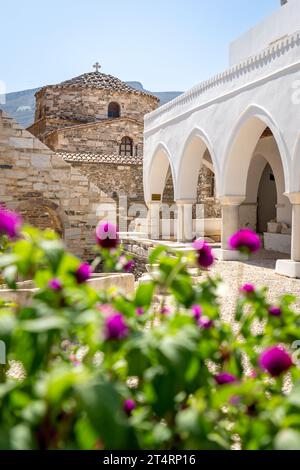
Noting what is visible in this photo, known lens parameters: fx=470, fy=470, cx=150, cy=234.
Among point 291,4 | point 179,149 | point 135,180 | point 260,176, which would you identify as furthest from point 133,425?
point 135,180

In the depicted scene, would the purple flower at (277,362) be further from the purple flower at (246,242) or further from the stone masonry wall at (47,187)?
the stone masonry wall at (47,187)

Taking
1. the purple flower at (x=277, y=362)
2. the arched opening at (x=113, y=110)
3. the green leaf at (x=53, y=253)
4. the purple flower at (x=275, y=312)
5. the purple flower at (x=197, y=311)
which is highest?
the arched opening at (x=113, y=110)

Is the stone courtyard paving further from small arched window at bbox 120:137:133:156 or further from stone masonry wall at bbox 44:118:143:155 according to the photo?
small arched window at bbox 120:137:133:156

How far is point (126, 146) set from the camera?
26531mm

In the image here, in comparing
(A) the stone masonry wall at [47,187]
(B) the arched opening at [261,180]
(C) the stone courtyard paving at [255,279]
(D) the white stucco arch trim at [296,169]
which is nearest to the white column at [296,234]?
(D) the white stucco arch trim at [296,169]

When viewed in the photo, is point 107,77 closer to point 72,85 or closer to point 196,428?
point 72,85

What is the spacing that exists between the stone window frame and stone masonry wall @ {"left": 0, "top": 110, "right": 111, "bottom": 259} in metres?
15.2

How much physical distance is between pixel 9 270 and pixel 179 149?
517 inches

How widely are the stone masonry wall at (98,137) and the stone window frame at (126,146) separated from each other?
201 millimetres

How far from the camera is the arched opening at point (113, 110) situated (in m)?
27.6

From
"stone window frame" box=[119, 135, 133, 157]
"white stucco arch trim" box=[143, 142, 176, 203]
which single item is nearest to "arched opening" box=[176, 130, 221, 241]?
"white stucco arch trim" box=[143, 142, 176, 203]

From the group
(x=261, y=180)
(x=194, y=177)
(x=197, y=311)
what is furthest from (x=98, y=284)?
(x=261, y=180)

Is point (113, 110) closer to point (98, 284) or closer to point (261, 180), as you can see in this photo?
point (261, 180)

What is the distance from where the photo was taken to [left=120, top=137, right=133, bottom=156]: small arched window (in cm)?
2638
